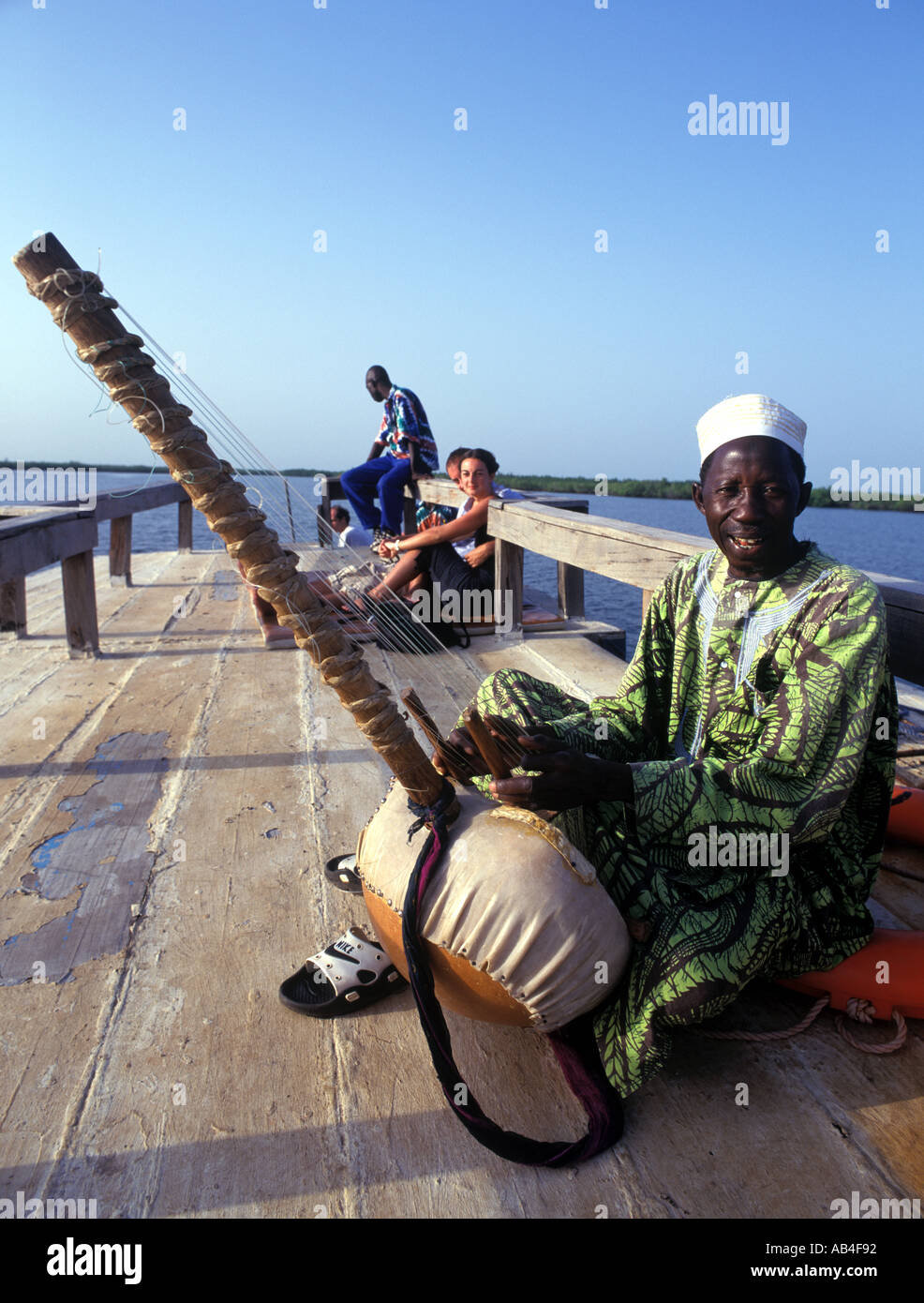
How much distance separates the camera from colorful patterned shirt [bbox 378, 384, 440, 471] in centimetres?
711

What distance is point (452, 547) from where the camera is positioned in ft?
17.8

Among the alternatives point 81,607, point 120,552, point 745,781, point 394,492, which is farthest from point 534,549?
point 120,552

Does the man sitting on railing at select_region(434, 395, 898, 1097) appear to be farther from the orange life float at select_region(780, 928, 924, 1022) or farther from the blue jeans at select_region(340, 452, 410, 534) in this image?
the blue jeans at select_region(340, 452, 410, 534)

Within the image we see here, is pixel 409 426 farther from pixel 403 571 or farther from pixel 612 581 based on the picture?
pixel 612 581

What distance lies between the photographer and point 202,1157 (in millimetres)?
1389

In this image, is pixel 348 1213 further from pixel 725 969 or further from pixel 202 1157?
pixel 725 969

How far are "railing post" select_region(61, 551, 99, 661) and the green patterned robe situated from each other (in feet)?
11.9

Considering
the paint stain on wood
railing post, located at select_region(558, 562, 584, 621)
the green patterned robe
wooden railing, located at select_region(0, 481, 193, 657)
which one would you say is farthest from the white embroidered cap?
Result: railing post, located at select_region(558, 562, 584, 621)

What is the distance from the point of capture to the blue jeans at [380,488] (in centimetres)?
746

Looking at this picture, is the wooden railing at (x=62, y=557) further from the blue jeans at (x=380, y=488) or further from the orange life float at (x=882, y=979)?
the orange life float at (x=882, y=979)

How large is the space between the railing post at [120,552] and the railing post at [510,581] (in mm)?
3736

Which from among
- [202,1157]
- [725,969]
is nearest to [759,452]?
[725,969]

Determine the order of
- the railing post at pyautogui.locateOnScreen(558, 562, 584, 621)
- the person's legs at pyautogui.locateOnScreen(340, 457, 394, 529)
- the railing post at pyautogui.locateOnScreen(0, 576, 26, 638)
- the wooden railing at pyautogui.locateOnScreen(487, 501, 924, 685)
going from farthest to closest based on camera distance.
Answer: the person's legs at pyautogui.locateOnScreen(340, 457, 394, 529) < the railing post at pyautogui.locateOnScreen(558, 562, 584, 621) < the railing post at pyautogui.locateOnScreen(0, 576, 26, 638) < the wooden railing at pyautogui.locateOnScreen(487, 501, 924, 685)
